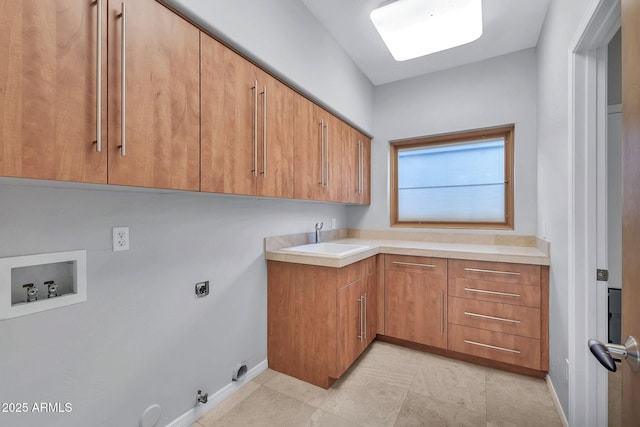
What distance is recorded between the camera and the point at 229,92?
4.78 ft

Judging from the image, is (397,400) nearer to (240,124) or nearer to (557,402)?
(557,402)

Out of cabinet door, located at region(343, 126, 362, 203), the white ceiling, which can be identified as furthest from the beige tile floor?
the white ceiling

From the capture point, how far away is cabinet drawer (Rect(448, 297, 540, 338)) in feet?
6.61

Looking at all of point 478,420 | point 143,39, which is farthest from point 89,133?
point 478,420

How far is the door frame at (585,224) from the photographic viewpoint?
1333 mm

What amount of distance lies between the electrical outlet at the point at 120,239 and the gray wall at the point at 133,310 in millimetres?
26

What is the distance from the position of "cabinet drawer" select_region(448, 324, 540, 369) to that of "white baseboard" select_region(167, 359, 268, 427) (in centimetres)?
156

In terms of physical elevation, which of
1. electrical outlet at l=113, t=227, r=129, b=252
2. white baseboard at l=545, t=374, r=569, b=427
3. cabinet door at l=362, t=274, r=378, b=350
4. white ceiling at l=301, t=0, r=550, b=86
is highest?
white ceiling at l=301, t=0, r=550, b=86

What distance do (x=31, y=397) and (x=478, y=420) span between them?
2.16 m

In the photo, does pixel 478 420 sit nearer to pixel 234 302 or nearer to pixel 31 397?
pixel 234 302

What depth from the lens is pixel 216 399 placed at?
5.68ft

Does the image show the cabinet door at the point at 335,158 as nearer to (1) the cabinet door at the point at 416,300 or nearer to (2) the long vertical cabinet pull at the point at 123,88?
(1) the cabinet door at the point at 416,300

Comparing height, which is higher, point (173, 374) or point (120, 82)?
point (120, 82)

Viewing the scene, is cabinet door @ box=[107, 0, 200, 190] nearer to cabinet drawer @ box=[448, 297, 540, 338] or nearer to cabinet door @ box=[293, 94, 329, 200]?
cabinet door @ box=[293, 94, 329, 200]
